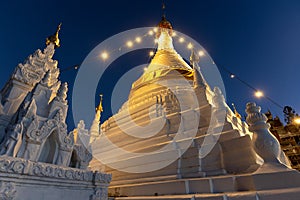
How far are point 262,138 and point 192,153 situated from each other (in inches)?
87.2

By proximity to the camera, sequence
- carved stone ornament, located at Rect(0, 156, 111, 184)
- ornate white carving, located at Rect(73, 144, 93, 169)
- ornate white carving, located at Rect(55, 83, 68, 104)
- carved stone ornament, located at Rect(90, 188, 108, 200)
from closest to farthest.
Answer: carved stone ornament, located at Rect(0, 156, 111, 184), carved stone ornament, located at Rect(90, 188, 108, 200), ornate white carving, located at Rect(73, 144, 93, 169), ornate white carving, located at Rect(55, 83, 68, 104)

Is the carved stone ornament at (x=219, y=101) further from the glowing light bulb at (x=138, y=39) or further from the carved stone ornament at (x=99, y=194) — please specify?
the glowing light bulb at (x=138, y=39)

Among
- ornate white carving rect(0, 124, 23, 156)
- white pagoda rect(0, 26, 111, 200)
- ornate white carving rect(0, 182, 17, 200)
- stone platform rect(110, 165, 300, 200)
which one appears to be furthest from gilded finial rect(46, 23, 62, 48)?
stone platform rect(110, 165, 300, 200)

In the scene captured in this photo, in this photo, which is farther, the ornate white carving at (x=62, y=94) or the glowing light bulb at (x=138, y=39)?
the glowing light bulb at (x=138, y=39)

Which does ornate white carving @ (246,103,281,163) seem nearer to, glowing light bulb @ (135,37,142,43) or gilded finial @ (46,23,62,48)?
gilded finial @ (46,23,62,48)

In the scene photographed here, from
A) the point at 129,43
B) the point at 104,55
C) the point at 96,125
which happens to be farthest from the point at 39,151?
the point at 96,125

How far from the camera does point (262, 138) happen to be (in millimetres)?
3557

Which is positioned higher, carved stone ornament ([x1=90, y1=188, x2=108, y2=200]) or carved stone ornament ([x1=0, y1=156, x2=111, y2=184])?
carved stone ornament ([x1=0, y1=156, x2=111, y2=184])

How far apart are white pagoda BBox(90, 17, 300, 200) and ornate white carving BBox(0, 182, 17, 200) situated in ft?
9.12

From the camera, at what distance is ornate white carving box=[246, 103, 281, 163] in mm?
3455

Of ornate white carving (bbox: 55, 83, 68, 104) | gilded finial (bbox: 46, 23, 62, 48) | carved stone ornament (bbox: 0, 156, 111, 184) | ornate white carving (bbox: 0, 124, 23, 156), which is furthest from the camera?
gilded finial (bbox: 46, 23, 62, 48)

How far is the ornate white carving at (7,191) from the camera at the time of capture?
250cm

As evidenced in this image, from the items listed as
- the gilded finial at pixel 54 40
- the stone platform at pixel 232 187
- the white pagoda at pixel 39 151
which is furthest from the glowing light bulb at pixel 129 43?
the stone platform at pixel 232 187

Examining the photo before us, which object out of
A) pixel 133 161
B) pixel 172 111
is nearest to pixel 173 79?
pixel 172 111
